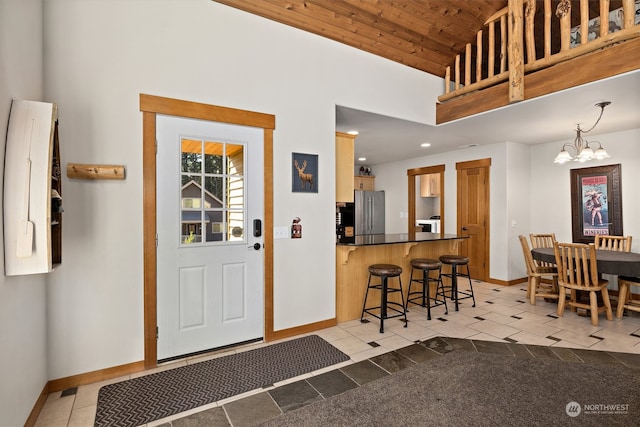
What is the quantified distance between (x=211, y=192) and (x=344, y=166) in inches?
67.3

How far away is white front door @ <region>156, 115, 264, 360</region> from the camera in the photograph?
9.00 ft

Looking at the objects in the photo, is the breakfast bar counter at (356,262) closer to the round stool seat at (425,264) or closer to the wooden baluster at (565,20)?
the round stool seat at (425,264)

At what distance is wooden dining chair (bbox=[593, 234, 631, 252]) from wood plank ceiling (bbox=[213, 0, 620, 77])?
3003 mm

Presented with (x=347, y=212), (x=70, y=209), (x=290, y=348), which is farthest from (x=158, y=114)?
(x=347, y=212)

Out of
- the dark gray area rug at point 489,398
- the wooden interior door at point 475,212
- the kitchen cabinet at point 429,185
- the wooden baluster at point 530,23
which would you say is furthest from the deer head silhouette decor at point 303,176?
the kitchen cabinet at point 429,185

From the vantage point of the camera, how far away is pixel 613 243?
4.89 metres

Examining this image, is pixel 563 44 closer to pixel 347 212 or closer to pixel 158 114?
pixel 347 212

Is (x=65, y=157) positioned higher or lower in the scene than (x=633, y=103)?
lower

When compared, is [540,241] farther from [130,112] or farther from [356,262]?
[130,112]

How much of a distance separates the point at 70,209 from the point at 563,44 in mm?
4648

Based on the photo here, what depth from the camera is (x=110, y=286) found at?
2514 millimetres

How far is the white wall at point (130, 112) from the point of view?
239 cm

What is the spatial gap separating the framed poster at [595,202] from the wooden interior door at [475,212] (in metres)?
1.32

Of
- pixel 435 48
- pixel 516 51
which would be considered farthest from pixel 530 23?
pixel 435 48
